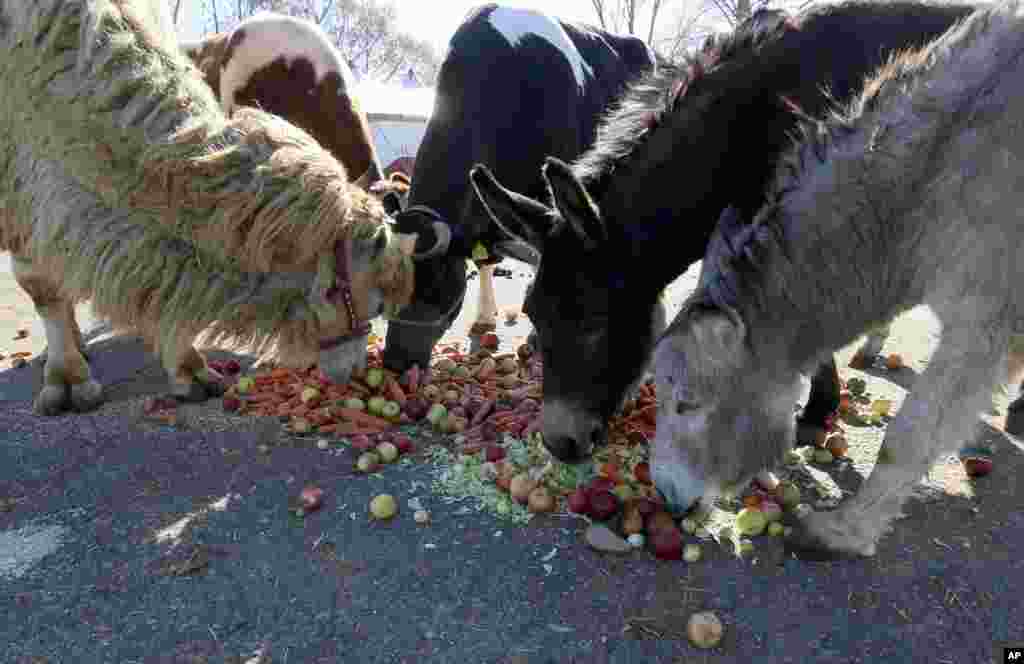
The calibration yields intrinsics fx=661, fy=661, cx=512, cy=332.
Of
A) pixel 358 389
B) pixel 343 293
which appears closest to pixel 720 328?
pixel 343 293

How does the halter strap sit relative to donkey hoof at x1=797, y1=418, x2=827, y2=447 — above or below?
above

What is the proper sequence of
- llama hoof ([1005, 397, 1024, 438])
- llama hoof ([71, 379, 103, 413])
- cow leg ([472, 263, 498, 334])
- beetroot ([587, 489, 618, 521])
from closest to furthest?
beetroot ([587, 489, 618, 521]) < llama hoof ([1005, 397, 1024, 438]) < llama hoof ([71, 379, 103, 413]) < cow leg ([472, 263, 498, 334])

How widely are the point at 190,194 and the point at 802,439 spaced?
11.3ft

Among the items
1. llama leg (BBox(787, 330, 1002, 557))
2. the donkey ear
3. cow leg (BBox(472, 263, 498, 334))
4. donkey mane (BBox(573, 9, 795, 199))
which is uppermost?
donkey mane (BBox(573, 9, 795, 199))

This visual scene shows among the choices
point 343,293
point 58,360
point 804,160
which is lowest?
point 58,360

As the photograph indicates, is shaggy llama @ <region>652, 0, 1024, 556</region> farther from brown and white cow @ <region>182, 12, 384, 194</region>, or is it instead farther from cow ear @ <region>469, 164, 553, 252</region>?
brown and white cow @ <region>182, 12, 384, 194</region>

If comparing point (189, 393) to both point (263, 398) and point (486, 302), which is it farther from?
point (486, 302)

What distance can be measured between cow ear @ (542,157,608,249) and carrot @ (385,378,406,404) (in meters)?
1.67

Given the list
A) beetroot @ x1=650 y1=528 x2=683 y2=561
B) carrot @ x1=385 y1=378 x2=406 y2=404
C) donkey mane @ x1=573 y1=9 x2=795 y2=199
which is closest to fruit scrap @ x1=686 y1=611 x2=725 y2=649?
beetroot @ x1=650 y1=528 x2=683 y2=561

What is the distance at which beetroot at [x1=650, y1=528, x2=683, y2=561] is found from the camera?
272 centimetres

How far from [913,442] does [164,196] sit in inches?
131

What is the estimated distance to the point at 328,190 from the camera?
316 centimetres

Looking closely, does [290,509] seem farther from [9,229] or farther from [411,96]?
[411,96]

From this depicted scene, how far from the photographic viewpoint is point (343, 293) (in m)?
3.35
